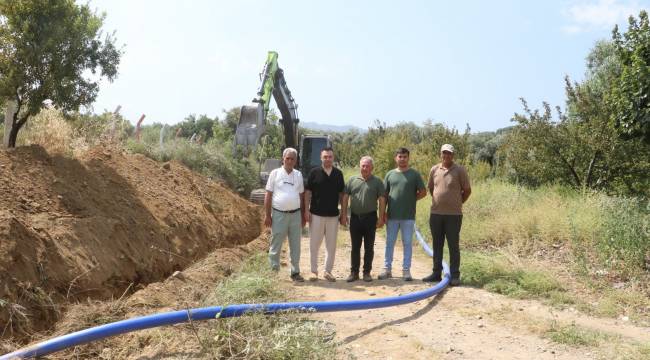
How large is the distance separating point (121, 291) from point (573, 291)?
5993mm

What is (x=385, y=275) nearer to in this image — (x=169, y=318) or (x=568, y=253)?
(x=568, y=253)

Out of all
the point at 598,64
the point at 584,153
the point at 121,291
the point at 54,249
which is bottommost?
the point at 121,291

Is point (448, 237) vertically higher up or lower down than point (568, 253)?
higher up

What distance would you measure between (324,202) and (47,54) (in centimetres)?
537

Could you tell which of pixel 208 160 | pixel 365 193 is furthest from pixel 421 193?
pixel 208 160

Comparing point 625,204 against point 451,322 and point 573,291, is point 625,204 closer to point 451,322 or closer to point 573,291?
point 573,291

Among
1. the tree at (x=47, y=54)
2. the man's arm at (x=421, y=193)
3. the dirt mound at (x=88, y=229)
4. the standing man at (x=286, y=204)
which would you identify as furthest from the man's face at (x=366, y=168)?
the tree at (x=47, y=54)

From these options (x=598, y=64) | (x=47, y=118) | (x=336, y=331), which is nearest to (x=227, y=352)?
(x=336, y=331)

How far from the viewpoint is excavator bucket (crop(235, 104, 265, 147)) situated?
14.2 metres

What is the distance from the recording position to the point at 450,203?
7.00m

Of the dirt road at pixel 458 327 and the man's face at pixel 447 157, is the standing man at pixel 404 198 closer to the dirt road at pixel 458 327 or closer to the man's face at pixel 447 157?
the man's face at pixel 447 157

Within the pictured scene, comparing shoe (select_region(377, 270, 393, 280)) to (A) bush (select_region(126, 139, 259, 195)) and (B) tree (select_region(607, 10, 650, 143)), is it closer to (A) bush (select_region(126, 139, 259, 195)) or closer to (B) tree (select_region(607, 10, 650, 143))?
(B) tree (select_region(607, 10, 650, 143))

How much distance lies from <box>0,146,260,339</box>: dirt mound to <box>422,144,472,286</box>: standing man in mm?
4102

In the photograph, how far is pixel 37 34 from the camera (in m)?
8.57
